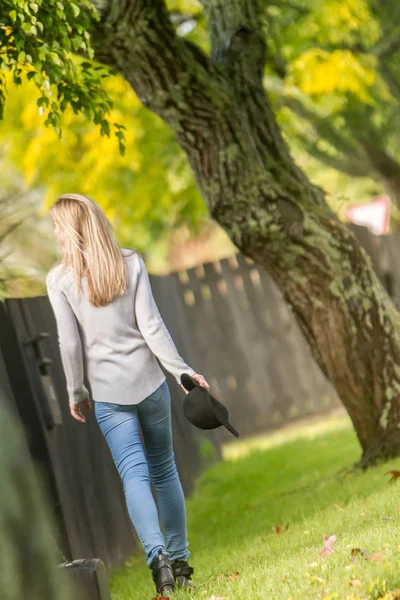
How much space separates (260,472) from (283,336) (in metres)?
4.13

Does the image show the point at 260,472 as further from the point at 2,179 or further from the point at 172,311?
the point at 2,179

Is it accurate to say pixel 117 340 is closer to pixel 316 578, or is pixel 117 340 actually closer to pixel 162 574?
pixel 162 574

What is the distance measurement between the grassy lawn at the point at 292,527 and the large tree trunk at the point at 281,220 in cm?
65

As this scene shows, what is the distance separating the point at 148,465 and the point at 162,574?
1.98ft

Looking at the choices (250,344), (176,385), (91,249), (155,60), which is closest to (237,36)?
(155,60)

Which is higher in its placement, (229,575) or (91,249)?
(91,249)

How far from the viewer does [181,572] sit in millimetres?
5074

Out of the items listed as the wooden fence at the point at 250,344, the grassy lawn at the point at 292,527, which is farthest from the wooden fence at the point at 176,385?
the grassy lawn at the point at 292,527

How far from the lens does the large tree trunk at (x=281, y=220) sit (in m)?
7.37

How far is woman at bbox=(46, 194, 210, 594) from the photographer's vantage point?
4.98 metres

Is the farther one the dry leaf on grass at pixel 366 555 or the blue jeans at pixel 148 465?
the blue jeans at pixel 148 465

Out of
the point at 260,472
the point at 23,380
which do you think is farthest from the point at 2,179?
the point at 23,380

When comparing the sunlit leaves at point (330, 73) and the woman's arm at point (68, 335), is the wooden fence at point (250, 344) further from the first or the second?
the woman's arm at point (68, 335)

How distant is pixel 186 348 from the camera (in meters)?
10.7
